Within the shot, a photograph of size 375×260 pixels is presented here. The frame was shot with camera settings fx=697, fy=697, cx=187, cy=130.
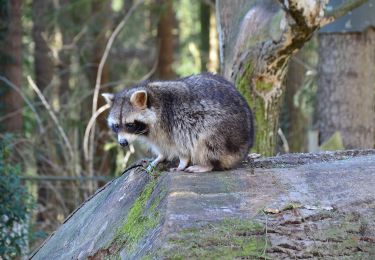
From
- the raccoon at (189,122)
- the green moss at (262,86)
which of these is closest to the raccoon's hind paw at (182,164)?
the raccoon at (189,122)

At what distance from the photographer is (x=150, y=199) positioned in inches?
182

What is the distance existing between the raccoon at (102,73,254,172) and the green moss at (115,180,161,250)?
1.34 ft

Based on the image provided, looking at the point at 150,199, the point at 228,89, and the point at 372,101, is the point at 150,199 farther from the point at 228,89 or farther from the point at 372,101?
the point at 372,101

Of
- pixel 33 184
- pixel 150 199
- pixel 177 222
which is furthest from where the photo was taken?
pixel 33 184

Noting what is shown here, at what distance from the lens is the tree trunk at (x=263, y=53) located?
678 centimetres

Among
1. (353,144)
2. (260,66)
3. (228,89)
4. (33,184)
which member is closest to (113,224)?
(228,89)

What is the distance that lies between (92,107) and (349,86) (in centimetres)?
569

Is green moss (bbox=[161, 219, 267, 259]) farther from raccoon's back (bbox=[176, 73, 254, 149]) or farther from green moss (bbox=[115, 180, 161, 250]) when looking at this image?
raccoon's back (bbox=[176, 73, 254, 149])

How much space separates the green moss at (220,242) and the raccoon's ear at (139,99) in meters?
1.37

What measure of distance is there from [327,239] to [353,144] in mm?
5162

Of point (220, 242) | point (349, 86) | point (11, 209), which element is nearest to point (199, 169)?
point (220, 242)

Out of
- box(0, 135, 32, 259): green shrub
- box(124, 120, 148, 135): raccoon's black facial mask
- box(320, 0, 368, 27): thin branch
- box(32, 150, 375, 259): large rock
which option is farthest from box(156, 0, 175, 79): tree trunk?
box(32, 150, 375, 259): large rock

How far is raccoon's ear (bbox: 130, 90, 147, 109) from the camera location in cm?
507

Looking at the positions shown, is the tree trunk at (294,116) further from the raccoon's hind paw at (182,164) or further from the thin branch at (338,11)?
the raccoon's hind paw at (182,164)
